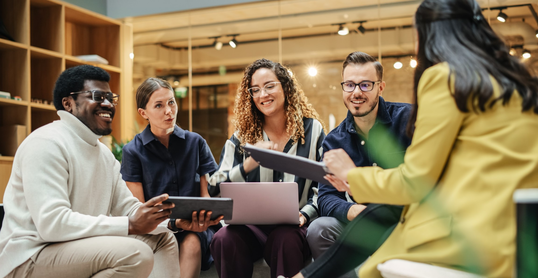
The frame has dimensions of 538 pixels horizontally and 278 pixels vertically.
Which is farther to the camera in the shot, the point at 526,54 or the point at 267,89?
the point at 526,54

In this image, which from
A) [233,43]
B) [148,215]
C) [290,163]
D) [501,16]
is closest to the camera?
[290,163]

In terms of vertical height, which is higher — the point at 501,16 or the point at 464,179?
the point at 501,16

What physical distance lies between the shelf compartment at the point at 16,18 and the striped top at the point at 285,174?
2.76m

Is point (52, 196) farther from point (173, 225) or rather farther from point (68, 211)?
point (173, 225)

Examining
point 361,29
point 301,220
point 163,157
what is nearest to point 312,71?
point 361,29

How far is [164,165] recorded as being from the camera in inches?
105

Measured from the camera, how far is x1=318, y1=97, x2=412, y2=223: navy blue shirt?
217 centimetres

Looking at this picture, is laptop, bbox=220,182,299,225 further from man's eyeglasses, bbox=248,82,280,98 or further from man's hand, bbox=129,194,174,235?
man's eyeglasses, bbox=248,82,280,98

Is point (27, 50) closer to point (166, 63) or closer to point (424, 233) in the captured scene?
point (166, 63)

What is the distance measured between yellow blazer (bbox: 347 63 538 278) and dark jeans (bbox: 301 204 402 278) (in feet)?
0.86

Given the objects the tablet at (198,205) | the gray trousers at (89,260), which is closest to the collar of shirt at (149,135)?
the tablet at (198,205)

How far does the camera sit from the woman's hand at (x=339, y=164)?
1.50 meters

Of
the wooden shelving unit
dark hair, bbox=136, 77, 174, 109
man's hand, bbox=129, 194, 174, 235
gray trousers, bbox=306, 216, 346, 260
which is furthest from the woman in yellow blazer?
the wooden shelving unit

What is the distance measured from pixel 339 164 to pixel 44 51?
3790 millimetres
